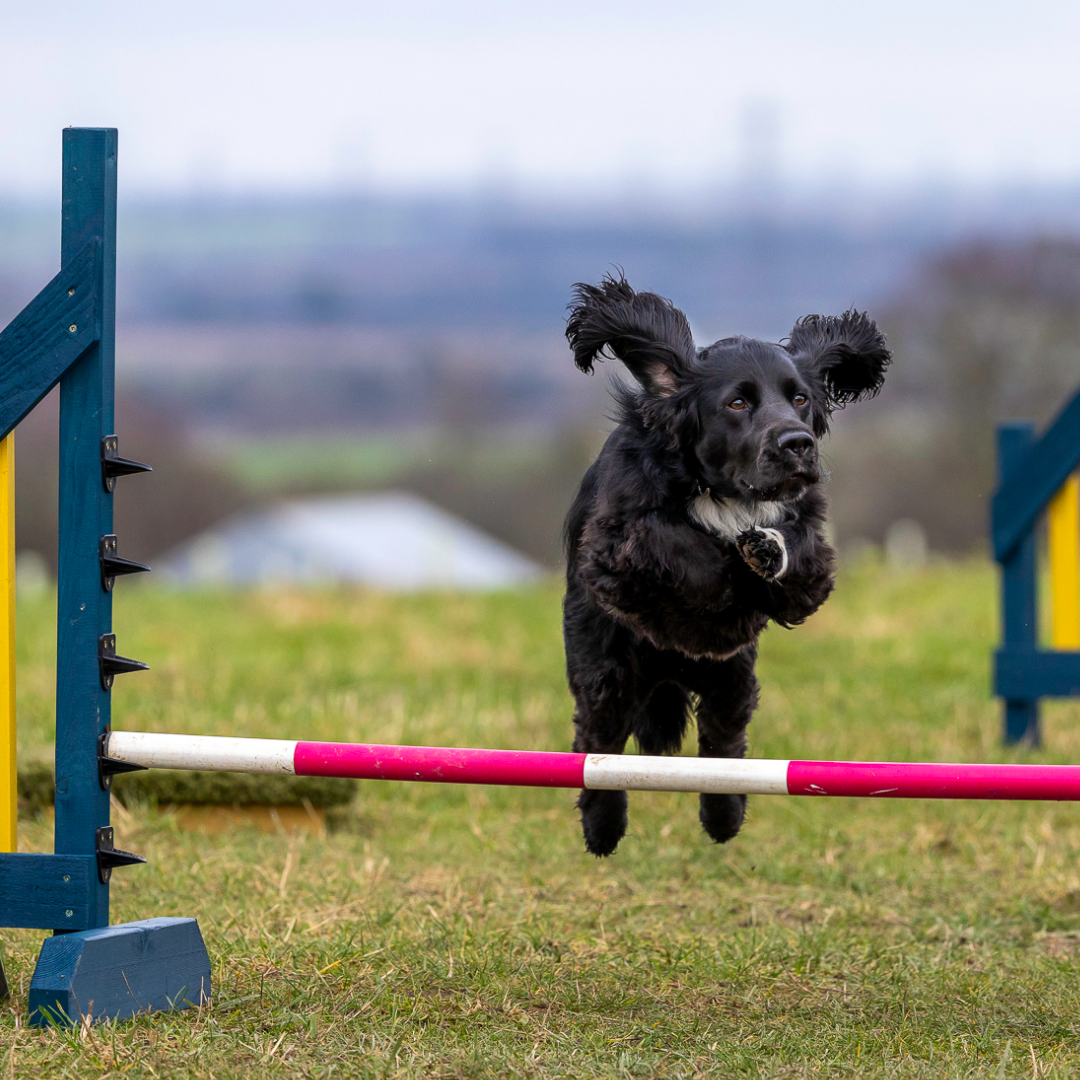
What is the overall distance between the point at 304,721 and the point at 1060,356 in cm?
923

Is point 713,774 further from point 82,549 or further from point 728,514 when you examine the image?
point 82,549

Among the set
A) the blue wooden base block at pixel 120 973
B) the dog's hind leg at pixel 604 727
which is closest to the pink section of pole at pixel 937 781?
the dog's hind leg at pixel 604 727

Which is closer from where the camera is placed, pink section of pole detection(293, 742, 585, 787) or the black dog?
the black dog

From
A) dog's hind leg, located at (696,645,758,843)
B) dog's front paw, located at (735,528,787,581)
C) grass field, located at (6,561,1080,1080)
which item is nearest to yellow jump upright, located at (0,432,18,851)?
grass field, located at (6,561,1080,1080)

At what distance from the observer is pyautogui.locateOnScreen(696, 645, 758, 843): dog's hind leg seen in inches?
112

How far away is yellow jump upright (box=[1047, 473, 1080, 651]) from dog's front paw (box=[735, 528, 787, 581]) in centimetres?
379

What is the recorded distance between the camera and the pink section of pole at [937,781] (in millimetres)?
2613

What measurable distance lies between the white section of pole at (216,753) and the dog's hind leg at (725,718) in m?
0.86

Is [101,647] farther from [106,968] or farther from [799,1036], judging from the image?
[799,1036]

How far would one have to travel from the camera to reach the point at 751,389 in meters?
2.45

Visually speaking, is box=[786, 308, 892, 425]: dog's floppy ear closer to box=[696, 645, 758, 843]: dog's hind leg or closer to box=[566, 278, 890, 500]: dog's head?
box=[566, 278, 890, 500]: dog's head

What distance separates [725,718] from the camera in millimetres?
2949

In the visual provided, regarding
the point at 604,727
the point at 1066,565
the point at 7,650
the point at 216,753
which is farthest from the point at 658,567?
the point at 1066,565

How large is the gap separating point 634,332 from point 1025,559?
13.4 feet
